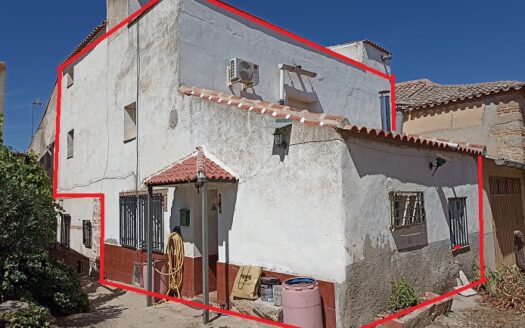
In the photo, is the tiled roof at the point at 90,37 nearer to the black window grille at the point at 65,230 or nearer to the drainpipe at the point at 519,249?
the black window grille at the point at 65,230

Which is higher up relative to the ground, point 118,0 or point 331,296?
point 118,0

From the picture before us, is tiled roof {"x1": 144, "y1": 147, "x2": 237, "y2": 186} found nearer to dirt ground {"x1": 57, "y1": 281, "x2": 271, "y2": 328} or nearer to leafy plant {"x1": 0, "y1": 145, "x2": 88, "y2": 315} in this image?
leafy plant {"x1": 0, "y1": 145, "x2": 88, "y2": 315}

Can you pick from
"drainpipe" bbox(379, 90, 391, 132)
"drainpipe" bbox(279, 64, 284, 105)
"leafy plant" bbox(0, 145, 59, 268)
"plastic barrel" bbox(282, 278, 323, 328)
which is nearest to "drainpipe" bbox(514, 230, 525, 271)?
"drainpipe" bbox(379, 90, 391, 132)

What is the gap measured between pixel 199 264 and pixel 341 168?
14.1 feet

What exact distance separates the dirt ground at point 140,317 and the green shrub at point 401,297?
219 cm

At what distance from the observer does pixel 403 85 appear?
→ 57.5 feet

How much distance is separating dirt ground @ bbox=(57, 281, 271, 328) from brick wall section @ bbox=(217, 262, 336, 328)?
1.58 ft

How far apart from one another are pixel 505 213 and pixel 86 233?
13.0 m

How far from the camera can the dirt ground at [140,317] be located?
731 cm

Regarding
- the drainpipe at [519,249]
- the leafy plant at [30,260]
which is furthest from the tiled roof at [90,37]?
the drainpipe at [519,249]

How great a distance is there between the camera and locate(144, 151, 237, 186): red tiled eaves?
772cm

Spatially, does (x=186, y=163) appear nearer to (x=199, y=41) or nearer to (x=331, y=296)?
(x=199, y=41)

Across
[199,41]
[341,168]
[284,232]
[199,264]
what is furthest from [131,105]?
[341,168]

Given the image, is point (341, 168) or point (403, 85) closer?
point (341, 168)
